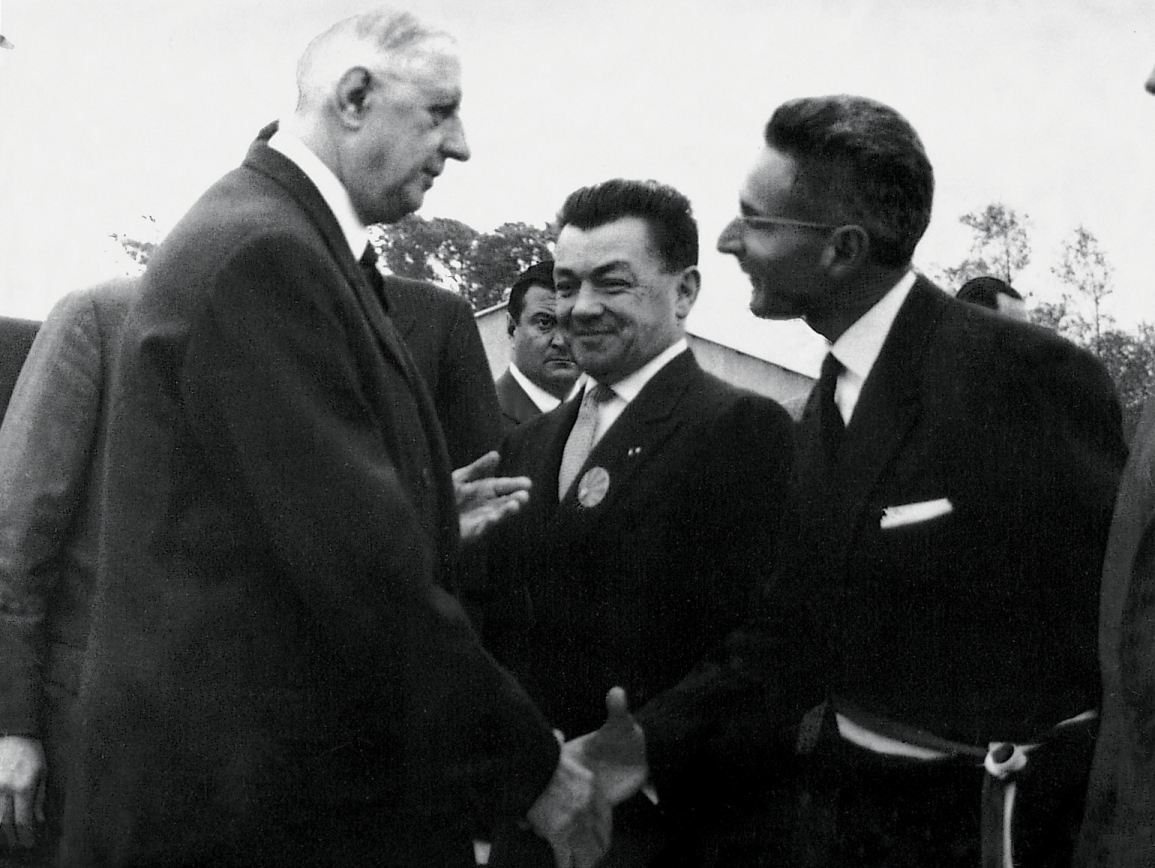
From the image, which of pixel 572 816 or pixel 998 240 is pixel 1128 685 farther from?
pixel 998 240

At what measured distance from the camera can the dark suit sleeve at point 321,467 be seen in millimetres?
1929

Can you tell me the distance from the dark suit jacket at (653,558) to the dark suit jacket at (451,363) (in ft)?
1.26

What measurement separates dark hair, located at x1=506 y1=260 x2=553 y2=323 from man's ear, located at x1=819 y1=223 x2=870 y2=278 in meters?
2.64

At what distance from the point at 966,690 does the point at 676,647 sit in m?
0.63

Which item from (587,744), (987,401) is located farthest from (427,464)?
(987,401)

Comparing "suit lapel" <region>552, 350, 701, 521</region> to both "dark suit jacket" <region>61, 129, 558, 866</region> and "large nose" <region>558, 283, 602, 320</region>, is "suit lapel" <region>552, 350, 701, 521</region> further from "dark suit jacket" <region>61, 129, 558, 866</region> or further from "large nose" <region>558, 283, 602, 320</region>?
"dark suit jacket" <region>61, 129, 558, 866</region>

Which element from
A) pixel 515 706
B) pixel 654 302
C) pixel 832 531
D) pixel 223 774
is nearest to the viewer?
pixel 223 774

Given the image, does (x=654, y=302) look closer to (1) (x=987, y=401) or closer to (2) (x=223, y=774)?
(1) (x=987, y=401)

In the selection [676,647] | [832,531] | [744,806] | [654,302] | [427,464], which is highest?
[654,302]

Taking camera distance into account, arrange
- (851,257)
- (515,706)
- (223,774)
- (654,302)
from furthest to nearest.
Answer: (654,302) → (851,257) → (515,706) → (223,774)

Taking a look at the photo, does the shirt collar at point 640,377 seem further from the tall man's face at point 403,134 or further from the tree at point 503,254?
the tree at point 503,254

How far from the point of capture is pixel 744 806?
9.35 feet

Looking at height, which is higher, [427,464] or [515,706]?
[427,464]

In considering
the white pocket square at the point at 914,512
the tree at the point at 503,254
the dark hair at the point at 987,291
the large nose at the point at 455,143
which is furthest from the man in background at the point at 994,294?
the tree at the point at 503,254
